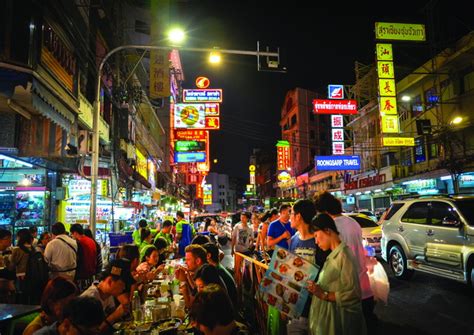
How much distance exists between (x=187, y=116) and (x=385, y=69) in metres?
15.9

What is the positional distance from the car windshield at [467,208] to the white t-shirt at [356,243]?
559 centimetres

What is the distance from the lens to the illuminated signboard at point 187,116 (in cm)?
3055

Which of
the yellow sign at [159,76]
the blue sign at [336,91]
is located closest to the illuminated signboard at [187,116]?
the yellow sign at [159,76]

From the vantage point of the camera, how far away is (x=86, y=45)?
42.2ft

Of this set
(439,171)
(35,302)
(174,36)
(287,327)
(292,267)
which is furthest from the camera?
(439,171)

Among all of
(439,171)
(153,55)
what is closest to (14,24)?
(153,55)

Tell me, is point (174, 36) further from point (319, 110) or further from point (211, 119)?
point (319, 110)

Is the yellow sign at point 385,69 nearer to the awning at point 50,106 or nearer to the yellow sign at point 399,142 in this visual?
the yellow sign at point 399,142

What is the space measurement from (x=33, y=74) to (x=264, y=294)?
7014 millimetres

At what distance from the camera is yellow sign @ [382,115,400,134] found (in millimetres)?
24391

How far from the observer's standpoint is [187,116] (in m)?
30.6

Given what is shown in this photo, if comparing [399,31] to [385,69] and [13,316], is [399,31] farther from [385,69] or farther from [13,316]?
[13,316]

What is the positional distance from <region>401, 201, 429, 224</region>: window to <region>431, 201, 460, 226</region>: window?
0.96ft

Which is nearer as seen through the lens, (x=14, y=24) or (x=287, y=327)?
(x=287, y=327)
